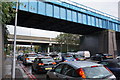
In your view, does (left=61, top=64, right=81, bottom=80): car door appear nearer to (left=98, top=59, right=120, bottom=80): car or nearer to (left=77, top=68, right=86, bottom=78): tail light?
(left=77, top=68, right=86, bottom=78): tail light

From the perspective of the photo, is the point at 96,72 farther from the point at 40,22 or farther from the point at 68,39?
the point at 68,39

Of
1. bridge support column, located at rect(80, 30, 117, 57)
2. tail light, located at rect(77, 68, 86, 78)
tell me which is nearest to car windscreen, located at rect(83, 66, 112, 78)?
tail light, located at rect(77, 68, 86, 78)

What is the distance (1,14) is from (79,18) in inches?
881

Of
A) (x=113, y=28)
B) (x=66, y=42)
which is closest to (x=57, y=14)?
(x=113, y=28)

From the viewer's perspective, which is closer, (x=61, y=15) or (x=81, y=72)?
(x=81, y=72)

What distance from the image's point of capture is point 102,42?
118ft

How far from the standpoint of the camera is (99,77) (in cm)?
447

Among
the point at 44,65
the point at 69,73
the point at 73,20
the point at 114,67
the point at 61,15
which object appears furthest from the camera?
the point at 73,20

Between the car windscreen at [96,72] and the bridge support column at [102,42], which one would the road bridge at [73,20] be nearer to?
the bridge support column at [102,42]

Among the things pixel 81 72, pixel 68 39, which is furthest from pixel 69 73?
pixel 68 39

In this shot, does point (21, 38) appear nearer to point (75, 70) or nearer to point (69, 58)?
point (69, 58)

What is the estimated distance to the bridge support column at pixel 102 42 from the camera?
34719 millimetres

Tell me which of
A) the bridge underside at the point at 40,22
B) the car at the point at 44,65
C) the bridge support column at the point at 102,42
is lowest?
the car at the point at 44,65

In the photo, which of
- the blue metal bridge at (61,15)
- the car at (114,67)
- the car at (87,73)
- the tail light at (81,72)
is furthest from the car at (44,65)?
the blue metal bridge at (61,15)
